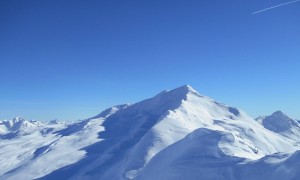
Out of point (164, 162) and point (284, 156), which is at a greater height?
point (164, 162)

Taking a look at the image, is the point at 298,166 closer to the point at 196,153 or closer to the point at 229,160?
the point at 229,160

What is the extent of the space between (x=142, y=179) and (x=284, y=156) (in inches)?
2291

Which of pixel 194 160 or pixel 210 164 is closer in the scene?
pixel 210 164

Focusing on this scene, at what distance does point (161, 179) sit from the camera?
467ft

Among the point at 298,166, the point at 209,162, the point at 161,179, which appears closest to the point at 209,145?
the point at 209,162

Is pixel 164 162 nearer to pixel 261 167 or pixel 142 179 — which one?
pixel 142 179

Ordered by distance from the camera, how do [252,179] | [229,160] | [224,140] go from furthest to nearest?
[224,140] < [229,160] < [252,179]

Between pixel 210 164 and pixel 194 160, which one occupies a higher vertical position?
pixel 194 160

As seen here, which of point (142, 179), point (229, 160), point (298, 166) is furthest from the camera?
point (142, 179)

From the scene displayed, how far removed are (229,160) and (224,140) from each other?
26.3 m

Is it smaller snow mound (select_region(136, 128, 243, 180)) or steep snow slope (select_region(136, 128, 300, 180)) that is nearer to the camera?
steep snow slope (select_region(136, 128, 300, 180))

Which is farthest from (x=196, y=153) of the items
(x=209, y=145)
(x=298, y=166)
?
(x=298, y=166)

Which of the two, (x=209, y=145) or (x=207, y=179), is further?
(x=209, y=145)

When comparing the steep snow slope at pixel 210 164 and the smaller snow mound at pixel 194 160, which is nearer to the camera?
the steep snow slope at pixel 210 164
